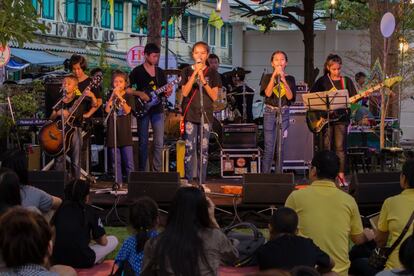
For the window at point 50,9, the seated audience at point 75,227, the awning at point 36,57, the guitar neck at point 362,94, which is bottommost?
the seated audience at point 75,227

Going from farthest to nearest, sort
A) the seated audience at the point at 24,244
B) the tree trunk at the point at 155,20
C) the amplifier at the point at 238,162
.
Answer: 1. the tree trunk at the point at 155,20
2. the amplifier at the point at 238,162
3. the seated audience at the point at 24,244

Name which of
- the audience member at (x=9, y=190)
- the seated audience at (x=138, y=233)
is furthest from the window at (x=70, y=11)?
the seated audience at (x=138, y=233)

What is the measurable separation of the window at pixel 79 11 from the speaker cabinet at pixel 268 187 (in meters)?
24.8

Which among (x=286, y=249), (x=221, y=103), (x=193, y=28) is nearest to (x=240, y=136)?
(x=221, y=103)

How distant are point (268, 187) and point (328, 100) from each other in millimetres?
1892

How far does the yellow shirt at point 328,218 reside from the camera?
5.78m

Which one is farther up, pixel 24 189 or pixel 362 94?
A: pixel 362 94

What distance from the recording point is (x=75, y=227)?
265 inches

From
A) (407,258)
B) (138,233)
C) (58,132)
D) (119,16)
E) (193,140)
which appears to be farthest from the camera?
(119,16)

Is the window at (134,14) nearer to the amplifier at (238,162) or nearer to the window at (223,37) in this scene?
the window at (223,37)

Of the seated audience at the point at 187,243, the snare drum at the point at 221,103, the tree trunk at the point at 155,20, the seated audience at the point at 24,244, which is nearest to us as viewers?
the seated audience at the point at 24,244

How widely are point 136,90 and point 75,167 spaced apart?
1.25 metres

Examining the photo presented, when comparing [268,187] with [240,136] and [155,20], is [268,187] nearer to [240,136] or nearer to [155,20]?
[240,136]

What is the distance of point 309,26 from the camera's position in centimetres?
2256
